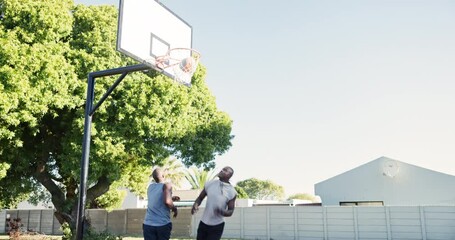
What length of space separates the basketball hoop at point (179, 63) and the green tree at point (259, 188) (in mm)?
84470

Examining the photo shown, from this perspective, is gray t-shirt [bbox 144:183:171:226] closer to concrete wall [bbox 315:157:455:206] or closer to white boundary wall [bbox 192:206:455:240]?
white boundary wall [bbox 192:206:455:240]

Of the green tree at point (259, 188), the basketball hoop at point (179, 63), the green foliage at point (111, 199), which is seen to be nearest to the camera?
the basketball hoop at point (179, 63)

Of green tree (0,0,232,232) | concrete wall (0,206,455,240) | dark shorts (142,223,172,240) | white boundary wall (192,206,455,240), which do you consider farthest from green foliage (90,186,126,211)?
dark shorts (142,223,172,240)

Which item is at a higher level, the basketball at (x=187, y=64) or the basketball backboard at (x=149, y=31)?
the basketball backboard at (x=149, y=31)

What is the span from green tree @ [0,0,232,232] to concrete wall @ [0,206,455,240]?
699 cm

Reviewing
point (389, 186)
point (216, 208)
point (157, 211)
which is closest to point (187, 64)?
point (157, 211)

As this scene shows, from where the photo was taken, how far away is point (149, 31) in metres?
9.46

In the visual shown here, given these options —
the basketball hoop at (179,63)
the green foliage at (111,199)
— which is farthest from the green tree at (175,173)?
the basketball hoop at (179,63)

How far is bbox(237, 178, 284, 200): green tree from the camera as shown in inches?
3716

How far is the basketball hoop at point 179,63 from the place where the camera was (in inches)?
384

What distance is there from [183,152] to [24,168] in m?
6.05

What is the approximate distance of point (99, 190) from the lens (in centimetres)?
1770

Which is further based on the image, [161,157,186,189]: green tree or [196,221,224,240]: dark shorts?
[161,157,186,189]: green tree

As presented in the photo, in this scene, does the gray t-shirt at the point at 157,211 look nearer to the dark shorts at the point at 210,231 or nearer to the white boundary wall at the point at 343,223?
the dark shorts at the point at 210,231
